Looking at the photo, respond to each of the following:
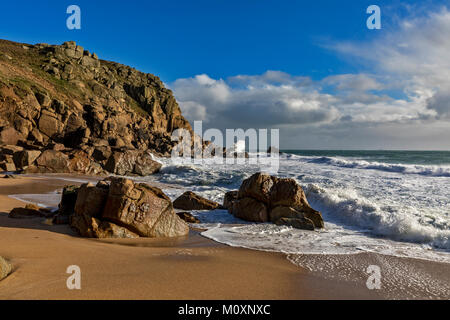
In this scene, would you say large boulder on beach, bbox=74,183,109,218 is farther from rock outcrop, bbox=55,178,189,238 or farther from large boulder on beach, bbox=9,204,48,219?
large boulder on beach, bbox=9,204,48,219

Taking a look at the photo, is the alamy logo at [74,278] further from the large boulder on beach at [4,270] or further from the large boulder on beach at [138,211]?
the large boulder on beach at [138,211]

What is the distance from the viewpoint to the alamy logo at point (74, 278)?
3034 millimetres

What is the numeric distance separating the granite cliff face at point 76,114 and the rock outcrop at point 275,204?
48.1 feet

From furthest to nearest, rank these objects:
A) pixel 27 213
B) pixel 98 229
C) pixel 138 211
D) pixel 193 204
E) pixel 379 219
Result: pixel 193 204, pixel 379 219, pixel 27 213, pixel 138 211, pixel 98 229

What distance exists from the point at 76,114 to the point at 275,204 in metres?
30.0

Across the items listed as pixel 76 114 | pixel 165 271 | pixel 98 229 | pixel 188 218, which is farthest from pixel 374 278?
pixel 76 114

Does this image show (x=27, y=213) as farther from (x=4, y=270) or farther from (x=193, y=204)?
(x=193, y=204)

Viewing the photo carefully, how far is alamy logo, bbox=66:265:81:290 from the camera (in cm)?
303

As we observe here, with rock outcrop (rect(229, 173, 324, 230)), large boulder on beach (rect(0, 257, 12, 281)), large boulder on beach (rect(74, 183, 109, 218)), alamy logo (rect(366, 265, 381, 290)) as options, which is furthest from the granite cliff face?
alamy logo (rect(366, 265, 381, 290))

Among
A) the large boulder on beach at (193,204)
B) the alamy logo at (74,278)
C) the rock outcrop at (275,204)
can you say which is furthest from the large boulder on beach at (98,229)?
the large boulder on beach at (193,204)

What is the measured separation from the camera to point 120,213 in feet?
17.8
